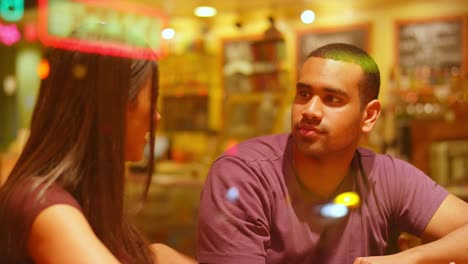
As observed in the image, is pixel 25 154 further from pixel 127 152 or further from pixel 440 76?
pixel 440 76

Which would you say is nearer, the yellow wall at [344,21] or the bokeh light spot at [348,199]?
the bokeh light spot at [348,199]

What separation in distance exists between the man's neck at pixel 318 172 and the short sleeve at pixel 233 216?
14 centimetres

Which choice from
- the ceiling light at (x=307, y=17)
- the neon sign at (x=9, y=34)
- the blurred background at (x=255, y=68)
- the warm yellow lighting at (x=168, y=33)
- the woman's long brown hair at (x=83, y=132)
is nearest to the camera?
the woman's long brown hair at (x=83, y=132)

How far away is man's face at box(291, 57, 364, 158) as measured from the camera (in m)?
1.43

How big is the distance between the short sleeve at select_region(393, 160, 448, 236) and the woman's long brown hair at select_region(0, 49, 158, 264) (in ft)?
2.57

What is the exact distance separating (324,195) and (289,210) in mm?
129

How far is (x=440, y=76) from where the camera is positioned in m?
4.68

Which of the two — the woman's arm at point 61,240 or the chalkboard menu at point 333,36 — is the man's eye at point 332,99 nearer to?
the woman's arm at point 61,240

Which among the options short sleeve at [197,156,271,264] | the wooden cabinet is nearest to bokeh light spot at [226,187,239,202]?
short sleeve at [197,156,271,264]

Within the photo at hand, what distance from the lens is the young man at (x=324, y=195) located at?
4.45 feet

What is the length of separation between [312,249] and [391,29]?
4055 mm

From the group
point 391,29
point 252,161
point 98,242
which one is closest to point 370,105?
point 252,161

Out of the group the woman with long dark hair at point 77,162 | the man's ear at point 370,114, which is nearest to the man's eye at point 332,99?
the man's ear at point 370,114

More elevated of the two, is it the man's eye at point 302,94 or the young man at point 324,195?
the man's eye at point 302,94
